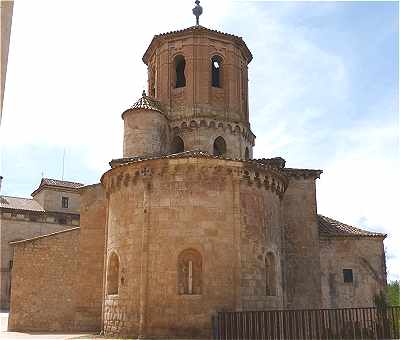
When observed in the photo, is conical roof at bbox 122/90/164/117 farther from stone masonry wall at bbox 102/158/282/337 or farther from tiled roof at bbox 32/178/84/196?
tiled roof at bbox 32/178/84/196

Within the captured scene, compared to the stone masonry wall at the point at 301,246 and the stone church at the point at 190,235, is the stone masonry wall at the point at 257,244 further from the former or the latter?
the stone masonry wall at the point at 301,246

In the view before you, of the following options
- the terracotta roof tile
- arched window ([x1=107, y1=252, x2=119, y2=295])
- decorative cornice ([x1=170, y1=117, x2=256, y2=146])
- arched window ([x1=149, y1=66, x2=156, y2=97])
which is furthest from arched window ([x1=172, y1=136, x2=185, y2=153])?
arched window ([x1=107, y1=252, x2=119, y2=295])

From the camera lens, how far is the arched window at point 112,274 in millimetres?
15251

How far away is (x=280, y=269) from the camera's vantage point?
51.7 ft

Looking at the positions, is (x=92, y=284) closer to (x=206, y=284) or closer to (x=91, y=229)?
(x=91, y=229)

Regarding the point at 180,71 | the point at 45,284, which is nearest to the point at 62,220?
the point at 45,284

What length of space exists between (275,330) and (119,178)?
711 centimetres

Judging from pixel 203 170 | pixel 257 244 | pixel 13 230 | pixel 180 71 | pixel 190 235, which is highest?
pixel 180 71

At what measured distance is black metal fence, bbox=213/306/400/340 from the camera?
1237 cm

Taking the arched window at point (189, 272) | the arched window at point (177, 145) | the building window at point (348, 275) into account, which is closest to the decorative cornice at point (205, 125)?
the arched window at point (177, 145)

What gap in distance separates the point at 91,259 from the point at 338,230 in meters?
10.7

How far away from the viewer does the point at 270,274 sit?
49.8ft

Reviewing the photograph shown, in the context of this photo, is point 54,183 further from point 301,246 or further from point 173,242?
point 173,242

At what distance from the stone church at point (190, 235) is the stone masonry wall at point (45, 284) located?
0.04 meters
